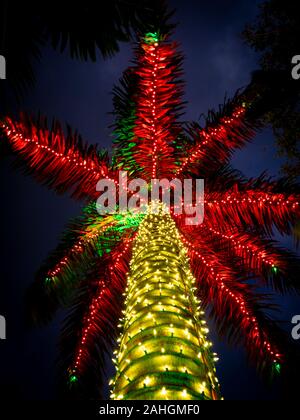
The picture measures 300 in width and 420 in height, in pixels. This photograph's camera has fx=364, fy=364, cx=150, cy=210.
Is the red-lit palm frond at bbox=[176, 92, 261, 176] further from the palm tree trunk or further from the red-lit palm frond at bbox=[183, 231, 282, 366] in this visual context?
the palm tree trunk

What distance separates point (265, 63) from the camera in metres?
9.16

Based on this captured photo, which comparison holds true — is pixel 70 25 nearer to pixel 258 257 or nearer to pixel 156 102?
pixel 156 102

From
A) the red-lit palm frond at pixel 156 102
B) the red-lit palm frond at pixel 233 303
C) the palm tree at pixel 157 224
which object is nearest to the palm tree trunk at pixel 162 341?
the palm tree at pixel 157 224

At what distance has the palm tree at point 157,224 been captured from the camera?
18.2ft

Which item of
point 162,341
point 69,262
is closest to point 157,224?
point 69,262

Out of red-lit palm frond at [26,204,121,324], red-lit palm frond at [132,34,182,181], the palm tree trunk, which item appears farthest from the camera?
red-lit palm frond at [26,204,121,324]

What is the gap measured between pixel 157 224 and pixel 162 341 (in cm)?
264

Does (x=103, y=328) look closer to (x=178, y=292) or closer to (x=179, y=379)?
(x=178, y=292)

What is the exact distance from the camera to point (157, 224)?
17.9 ft

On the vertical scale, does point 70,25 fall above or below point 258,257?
above

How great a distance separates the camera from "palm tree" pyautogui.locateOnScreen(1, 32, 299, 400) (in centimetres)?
555

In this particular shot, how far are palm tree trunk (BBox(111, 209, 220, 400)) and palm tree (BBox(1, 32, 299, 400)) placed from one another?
0.81 metres

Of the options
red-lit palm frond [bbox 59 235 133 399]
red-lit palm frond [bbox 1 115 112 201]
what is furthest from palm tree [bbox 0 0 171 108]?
red-lit palm frond [bbox 59 235 133 399]
